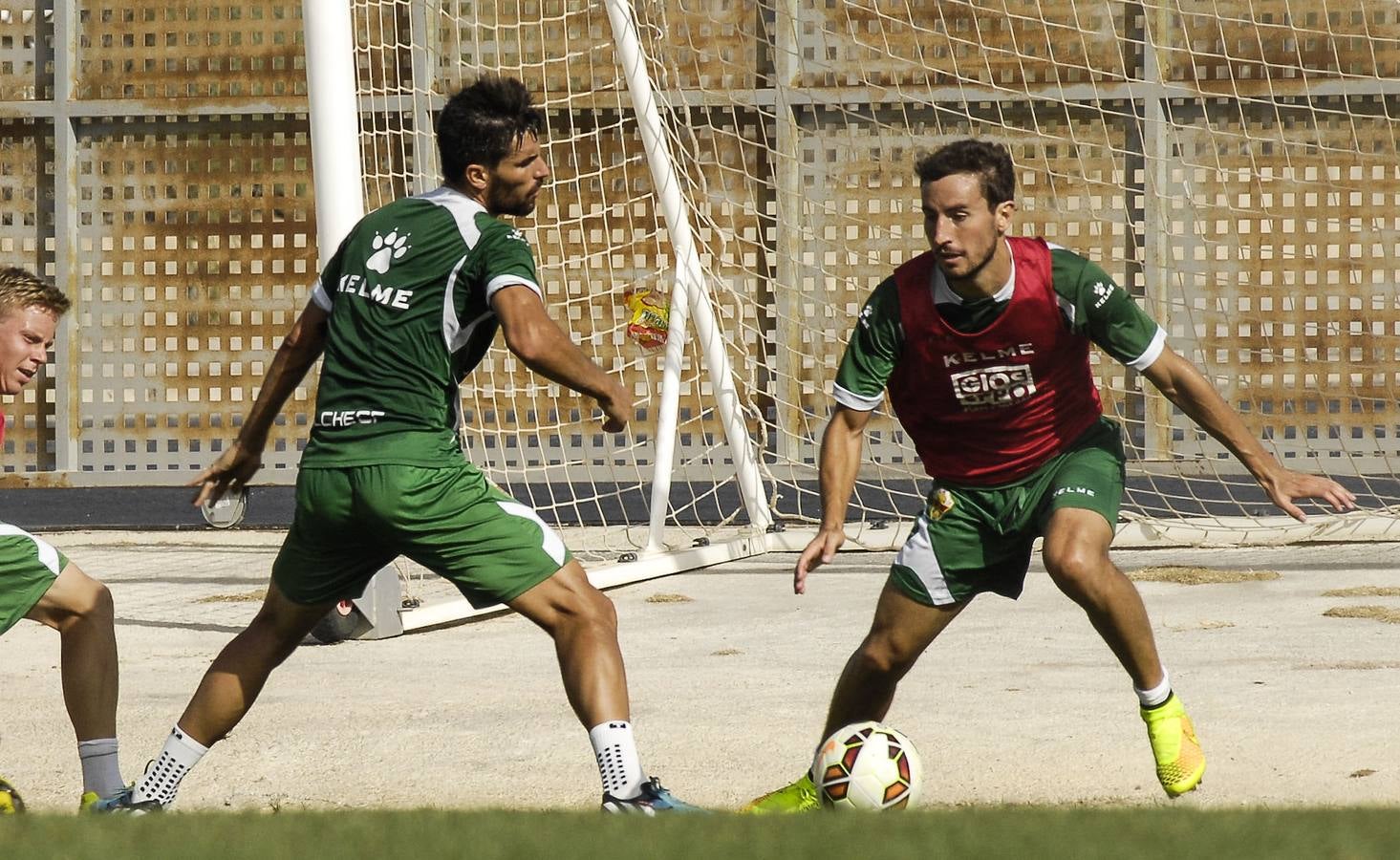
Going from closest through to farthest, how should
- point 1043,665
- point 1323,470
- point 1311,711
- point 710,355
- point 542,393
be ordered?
point 1311,711 → point 1043,665 → point 710,355 → point 1323,470 → point 542,393

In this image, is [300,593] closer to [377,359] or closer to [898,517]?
[377,359]

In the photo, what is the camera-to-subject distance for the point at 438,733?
193 inches

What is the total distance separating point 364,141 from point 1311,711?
17.2 ft

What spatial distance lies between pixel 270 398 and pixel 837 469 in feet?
4.27

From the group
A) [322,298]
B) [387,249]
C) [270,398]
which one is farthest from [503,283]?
[270,398]

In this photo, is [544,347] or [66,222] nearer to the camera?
[544,347]

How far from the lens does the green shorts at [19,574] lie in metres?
3.86

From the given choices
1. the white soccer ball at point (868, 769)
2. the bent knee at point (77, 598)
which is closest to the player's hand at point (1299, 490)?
the white soccer ball at point (868, 769)

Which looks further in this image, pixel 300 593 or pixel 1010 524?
pixel 1010 524

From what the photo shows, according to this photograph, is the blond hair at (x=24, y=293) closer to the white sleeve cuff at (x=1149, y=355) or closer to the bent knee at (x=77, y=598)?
the bent knee at (x=77, y=598)

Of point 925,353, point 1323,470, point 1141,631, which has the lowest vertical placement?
point 1323,470

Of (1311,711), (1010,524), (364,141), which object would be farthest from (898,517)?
(1010,524)

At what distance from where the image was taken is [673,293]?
28.8ft

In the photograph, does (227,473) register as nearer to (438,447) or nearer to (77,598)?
(77,598)
